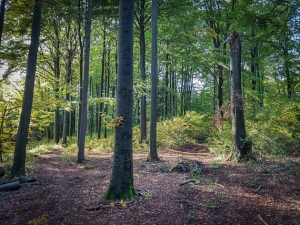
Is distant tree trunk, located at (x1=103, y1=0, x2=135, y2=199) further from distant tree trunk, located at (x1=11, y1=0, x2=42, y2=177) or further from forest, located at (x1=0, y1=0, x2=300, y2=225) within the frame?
distant tree trunk, located at (x1=11, y1=0, x2=42, y2=177)

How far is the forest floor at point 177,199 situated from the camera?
3570mm

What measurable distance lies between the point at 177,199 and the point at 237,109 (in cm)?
463

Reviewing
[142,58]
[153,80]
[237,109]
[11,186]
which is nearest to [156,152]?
[153,80]

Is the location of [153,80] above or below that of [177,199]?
above

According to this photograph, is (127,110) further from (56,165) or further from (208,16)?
(208,16)

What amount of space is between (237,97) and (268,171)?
2800 mm

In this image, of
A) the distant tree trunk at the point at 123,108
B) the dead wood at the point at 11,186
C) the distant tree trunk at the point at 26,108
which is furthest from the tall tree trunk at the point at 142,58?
the dead wood at the point at 11,186

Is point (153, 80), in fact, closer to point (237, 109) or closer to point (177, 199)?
point (237, 109)

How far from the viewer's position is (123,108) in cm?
438

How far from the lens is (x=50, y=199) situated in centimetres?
502

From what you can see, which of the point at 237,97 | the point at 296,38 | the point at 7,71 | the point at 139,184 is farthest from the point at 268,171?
the point at 7,71

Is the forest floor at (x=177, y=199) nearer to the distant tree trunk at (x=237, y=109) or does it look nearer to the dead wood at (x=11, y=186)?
the dead wood at (x=11, y=186)

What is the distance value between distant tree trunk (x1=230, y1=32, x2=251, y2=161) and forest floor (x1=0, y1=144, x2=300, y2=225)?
2.06 feet

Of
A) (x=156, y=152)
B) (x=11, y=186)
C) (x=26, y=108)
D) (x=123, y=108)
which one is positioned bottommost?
(x=11, y=186)
